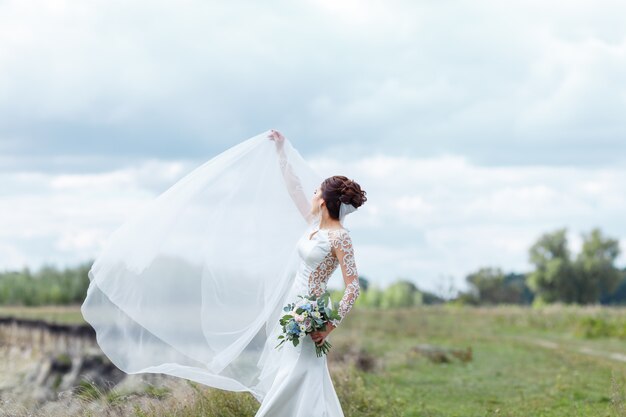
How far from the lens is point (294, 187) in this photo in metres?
9.09

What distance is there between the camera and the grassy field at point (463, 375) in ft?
38.4

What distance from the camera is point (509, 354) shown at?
81.8ft

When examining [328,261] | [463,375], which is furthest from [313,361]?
[463,375]

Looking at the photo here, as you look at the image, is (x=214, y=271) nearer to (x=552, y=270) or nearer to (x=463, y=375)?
(x=463, y=375)

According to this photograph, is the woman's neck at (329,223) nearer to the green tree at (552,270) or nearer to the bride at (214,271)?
the bride at (214,271)

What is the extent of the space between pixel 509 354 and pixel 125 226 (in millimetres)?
18038

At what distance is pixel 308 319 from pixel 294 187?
1.99 meters

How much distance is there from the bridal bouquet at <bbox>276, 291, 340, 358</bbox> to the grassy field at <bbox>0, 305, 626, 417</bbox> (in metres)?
2.27

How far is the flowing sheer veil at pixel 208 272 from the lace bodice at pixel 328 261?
2.82ft

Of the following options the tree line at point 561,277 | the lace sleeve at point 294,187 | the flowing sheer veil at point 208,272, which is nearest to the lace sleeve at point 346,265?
the flowing sheer veil at point 208,272

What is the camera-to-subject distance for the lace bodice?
762 centimetres

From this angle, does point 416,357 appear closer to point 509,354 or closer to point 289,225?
point 509,354

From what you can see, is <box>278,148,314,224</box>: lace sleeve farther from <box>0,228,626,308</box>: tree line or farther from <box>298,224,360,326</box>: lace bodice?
<box>0,228,626,308</box>: tree line

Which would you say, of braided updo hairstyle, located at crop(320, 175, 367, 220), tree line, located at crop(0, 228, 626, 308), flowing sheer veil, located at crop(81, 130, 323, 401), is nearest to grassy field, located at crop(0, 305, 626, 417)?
flowing sheer veil, located at crop(81, 130, 323, 401)
